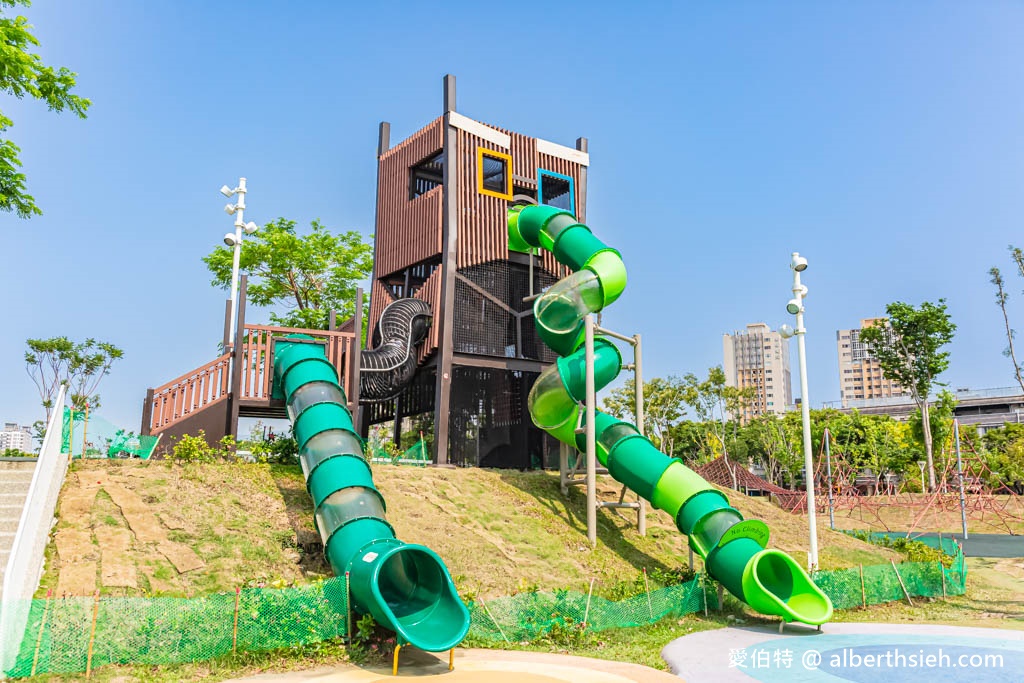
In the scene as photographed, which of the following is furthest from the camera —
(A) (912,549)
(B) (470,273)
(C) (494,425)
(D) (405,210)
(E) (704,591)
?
(D) (405,210)

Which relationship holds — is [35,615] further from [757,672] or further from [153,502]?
[757,672]

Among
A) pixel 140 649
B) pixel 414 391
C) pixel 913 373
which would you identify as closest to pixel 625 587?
pixel 140 649

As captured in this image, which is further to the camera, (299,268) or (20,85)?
(299,268)

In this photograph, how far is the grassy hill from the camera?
38.2 ft

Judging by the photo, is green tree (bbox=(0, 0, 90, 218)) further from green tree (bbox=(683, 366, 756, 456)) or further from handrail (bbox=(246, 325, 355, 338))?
green tree (bbox=(683, 366, 756, 456))

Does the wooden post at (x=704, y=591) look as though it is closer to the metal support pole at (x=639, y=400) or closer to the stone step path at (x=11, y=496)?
the metal support pole at (x=639, y=400)

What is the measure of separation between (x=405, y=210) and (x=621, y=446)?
12.2 metres

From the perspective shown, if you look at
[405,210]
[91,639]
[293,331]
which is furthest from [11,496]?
[405,210]

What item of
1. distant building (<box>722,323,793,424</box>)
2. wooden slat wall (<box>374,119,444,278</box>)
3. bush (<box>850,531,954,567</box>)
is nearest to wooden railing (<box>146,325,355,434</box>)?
wooden slat wall (<box>374,119,444,278</box>)

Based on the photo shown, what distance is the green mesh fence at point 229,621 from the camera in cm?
898

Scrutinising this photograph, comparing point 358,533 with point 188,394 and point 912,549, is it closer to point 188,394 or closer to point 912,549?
point 188,394

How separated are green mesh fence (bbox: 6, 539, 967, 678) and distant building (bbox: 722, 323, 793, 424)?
183979mm

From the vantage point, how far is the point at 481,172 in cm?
2397

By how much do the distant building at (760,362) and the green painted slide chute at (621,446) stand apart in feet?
584
